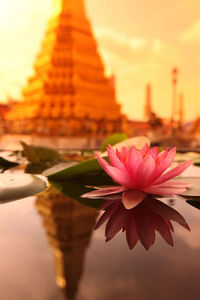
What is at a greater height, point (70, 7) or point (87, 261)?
point (70, 7)

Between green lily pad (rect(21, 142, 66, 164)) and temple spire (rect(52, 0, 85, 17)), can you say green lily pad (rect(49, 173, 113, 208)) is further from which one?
temple spire (rect(52, 0, 85, 17))

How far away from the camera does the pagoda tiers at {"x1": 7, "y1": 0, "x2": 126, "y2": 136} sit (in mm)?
5680

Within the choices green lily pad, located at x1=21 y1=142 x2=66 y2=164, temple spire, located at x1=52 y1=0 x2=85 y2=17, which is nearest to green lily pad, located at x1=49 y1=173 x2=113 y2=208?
green lily pad, located at x1=21 y1=142 x2=66 y2=164

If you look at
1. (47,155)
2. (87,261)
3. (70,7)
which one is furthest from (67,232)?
(70,7)

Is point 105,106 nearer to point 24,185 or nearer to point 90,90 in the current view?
point 90,90

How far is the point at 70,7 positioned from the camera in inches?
263

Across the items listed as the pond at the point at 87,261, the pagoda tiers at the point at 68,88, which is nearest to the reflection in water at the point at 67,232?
the pond at the point at 87,261

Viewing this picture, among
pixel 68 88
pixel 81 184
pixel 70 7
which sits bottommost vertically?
pixel 81 184

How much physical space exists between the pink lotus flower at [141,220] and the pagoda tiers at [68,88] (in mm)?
5294

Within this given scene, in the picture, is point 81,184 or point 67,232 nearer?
point 67,232

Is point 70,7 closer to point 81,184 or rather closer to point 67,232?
point 81,184

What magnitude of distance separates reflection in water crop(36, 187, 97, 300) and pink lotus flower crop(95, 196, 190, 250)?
0.05 ft

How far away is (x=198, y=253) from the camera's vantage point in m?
0.17

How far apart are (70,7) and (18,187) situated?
7283 mm
